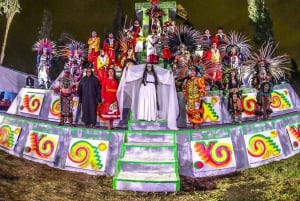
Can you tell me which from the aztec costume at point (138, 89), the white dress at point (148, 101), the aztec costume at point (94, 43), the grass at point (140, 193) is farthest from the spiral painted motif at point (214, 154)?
the aztec costume at point (94, 43)

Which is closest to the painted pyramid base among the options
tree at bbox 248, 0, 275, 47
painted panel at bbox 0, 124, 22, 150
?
painted panel at bbox 0, 124, 22, 150

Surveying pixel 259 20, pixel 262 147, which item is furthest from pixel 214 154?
pixel 259 20

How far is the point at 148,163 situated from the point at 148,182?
0.47 meters

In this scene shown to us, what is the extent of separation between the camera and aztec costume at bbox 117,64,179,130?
10.3 metres

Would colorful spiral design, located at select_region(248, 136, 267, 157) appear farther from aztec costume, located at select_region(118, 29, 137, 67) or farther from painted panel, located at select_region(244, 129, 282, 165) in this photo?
aztec costume, located at select_region(118, 29, 137, 67)

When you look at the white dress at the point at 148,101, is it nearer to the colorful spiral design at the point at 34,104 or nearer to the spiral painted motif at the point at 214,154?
the spiral painted motif at the point at 214,154

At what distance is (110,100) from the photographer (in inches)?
400

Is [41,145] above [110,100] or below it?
below

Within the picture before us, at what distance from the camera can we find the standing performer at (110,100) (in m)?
10.0

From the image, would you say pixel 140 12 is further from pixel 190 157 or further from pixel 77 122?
pixel 190 157

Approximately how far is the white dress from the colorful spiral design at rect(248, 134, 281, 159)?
8.77 feet

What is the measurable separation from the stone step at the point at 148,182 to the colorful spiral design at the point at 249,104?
399 centimetres

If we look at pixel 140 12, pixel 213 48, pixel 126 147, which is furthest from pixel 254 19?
pixel 126 147

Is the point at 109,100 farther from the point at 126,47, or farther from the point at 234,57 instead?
the point at 126,47
